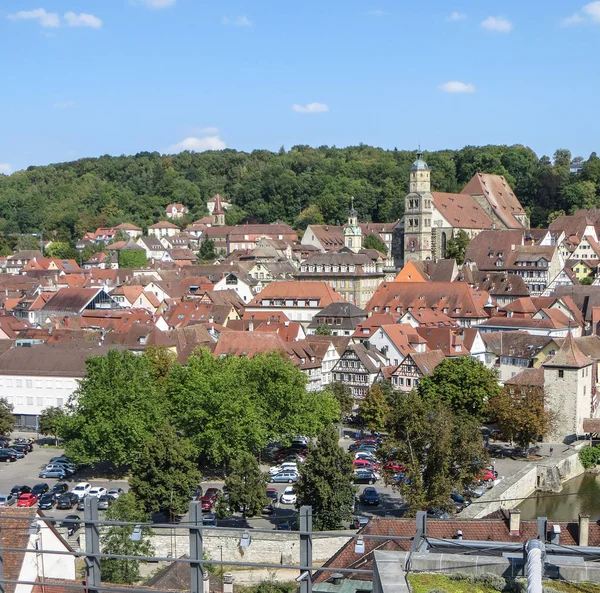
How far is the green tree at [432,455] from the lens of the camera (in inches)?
853

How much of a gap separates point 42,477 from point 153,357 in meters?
8.52

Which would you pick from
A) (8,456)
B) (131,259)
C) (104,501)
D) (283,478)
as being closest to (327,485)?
(283,478)

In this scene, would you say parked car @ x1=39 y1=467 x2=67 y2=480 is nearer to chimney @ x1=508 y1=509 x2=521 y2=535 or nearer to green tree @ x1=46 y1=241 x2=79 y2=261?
chimney @ x1=508 y1=509 x2=521 y2=535

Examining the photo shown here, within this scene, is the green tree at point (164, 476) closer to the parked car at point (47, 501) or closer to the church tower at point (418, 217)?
the parked car at point (47, 501)

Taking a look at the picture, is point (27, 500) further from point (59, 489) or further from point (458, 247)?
point (458, 247)

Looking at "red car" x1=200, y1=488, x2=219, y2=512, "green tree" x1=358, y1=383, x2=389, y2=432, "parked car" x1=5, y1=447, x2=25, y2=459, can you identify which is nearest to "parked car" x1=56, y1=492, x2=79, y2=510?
"red car" x1=200, y1=488, x2=219, y2=512

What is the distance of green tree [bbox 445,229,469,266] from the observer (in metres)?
64.9

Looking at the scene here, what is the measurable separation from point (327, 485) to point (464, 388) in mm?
11900

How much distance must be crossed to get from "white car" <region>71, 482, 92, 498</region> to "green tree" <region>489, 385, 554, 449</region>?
523 inches

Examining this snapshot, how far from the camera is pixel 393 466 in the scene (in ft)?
78.0

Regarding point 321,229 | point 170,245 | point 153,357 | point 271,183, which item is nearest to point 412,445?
point 153,357

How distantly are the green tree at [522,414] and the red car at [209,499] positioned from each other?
1047 centimetres

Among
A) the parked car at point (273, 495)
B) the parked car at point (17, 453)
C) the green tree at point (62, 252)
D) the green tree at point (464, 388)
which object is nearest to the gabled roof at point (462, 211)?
the green tree at point (62, 252)

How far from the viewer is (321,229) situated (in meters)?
83.9
